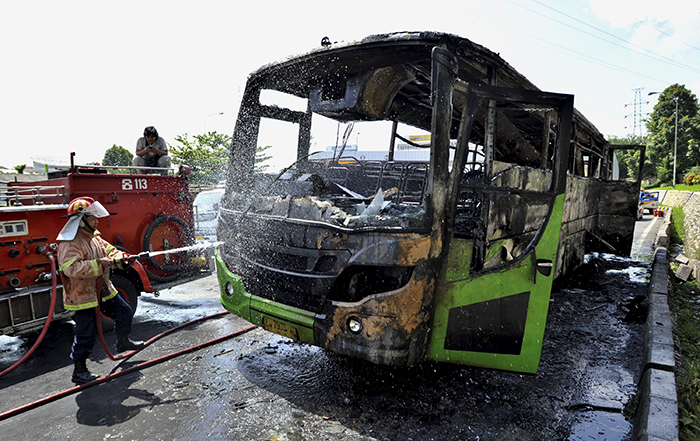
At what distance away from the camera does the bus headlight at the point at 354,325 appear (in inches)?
119

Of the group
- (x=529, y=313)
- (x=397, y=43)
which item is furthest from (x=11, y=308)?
(x=529, y=313)

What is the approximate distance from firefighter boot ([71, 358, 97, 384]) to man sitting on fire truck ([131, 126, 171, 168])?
138 inches

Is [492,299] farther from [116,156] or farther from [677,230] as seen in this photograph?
[116,156]

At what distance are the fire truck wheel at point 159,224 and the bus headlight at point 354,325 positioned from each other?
12.3ft

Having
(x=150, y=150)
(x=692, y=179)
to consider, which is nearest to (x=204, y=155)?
(x=150, y=150)

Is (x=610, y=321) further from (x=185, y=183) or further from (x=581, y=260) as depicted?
(x=185, y=183)

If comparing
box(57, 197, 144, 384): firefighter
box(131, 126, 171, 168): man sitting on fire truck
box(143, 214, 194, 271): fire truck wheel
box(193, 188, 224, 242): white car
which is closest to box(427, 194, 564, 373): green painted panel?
box(57, 197, 144, 384): firefighter

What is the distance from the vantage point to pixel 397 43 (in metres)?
3.02

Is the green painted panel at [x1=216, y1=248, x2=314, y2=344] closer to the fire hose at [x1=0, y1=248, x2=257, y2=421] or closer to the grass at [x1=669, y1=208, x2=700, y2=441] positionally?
the fire hose at [x1=0, y1=248, x2=257, y2=421]

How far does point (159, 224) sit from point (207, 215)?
3.93 metres

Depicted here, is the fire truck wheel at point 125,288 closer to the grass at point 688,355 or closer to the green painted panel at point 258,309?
the green painted panel at point 258,309

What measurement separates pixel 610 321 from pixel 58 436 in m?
6.18

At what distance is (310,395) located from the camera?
337 centimetres

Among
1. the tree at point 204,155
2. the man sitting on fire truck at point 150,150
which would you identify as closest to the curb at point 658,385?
the man sitting on fire truck at point 150,150
